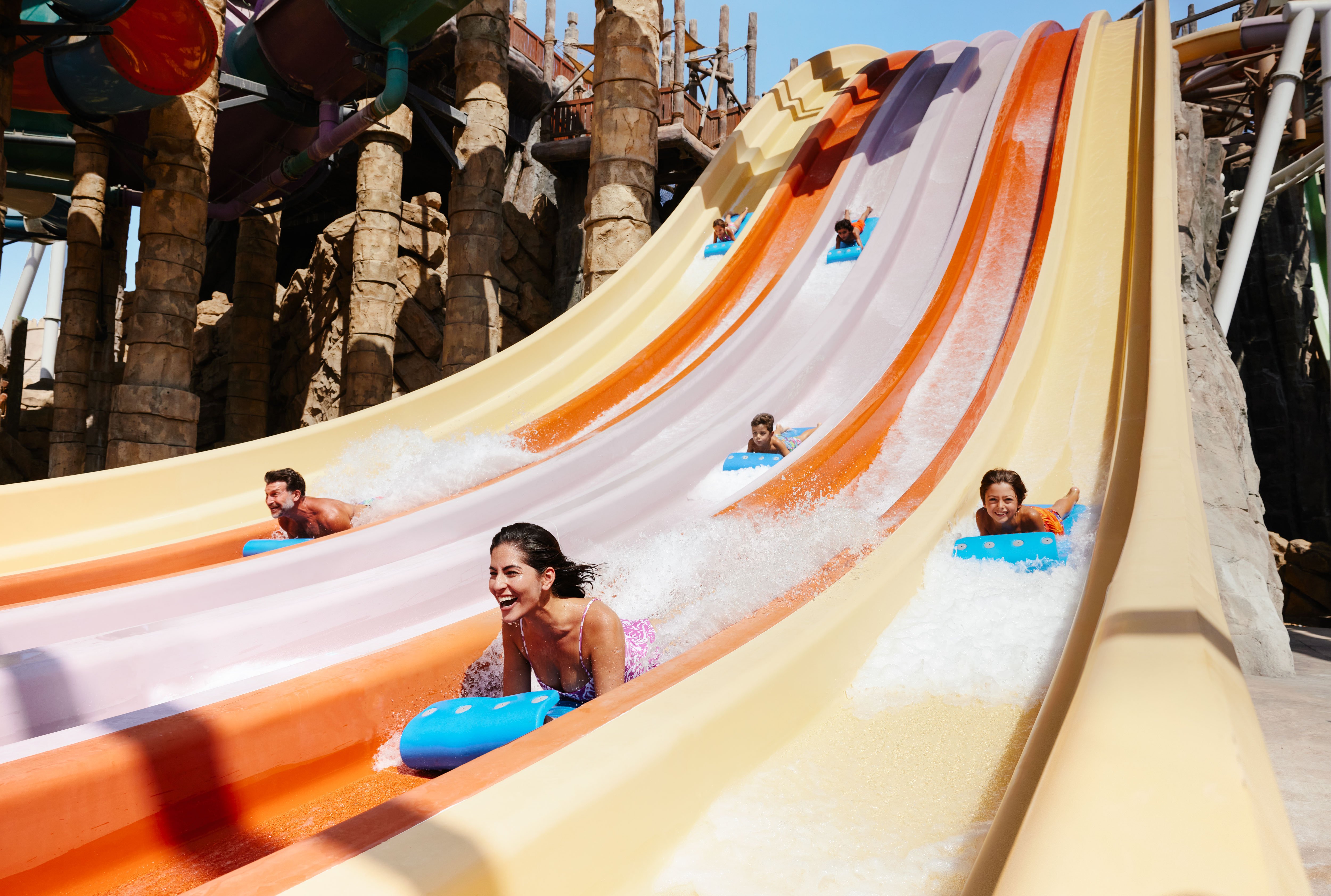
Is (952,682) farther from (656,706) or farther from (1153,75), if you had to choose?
(1153,75)

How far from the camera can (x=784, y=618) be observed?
2.48 metres

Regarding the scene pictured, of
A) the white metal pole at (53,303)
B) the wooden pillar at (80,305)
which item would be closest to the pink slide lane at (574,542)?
the wooden pillar at (80,305)

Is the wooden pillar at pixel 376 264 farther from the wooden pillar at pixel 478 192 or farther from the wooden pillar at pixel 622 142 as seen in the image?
the wooden pillar at pixel 622 142

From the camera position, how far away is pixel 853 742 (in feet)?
6.98

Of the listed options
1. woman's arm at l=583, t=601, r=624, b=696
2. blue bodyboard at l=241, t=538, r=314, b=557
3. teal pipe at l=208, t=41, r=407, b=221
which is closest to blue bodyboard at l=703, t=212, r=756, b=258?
teal pipe at l=208, t=41, r=407, b=221

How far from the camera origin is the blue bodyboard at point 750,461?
15.2 ft

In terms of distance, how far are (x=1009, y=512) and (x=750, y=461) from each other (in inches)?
62.3

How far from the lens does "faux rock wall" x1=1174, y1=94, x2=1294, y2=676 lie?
416cm

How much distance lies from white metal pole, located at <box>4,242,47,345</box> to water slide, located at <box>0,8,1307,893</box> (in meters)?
21.6

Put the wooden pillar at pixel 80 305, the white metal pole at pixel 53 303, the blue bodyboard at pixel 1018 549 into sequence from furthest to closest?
1. the white metal pole at pixel 53 303
2. the wooden pillar at pixel 80 305
3. the blue bodyboard at pixel 1018 549

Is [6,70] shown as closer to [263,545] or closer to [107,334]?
[263,545]

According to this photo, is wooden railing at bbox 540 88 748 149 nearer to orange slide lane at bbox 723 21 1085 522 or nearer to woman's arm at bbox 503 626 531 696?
orange slide lane at bbox 723 21 1085 522

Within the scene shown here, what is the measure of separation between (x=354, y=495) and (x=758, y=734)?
126 inches

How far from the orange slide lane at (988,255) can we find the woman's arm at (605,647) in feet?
5.12
